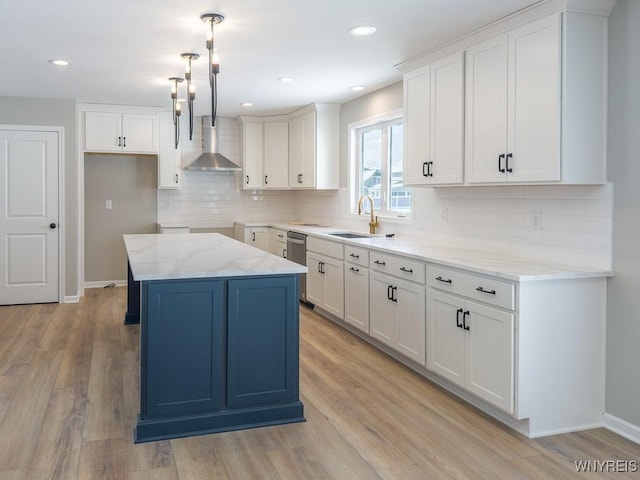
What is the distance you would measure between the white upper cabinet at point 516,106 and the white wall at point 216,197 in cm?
471

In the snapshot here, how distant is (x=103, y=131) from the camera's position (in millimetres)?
6844

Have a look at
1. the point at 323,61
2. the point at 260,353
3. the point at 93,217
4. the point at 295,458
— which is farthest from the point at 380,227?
the point at 93,217

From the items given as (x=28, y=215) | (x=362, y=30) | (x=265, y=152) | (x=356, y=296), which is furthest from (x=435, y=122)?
(x=28, y=215)

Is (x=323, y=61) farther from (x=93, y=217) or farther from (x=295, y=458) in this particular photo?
(x=93, y=217)

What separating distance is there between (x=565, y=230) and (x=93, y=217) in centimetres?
599

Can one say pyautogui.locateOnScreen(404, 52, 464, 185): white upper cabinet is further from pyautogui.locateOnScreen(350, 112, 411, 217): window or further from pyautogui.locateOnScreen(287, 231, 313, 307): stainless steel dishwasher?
pyautogui.locateOnScreen(287, 231, 313, 307): stainless steel dishwasher

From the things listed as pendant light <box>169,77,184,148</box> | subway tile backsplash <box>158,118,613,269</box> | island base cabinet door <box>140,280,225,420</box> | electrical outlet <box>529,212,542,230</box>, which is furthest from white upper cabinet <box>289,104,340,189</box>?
island base cabinet door <box>140,280,225,420</box>

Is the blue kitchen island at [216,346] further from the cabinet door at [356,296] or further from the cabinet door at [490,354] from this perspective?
the cabinet door at [356,296]

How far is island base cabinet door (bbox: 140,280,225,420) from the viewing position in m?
2.97

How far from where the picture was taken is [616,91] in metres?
3.03

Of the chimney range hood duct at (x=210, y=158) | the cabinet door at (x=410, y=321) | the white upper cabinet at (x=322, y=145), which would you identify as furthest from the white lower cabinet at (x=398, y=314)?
the chimney range hood duct at (x=210, y=158)

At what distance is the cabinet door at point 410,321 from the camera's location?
3.83 m

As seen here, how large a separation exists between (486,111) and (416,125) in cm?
85

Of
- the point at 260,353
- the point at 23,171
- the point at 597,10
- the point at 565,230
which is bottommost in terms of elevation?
the point at 260,353
